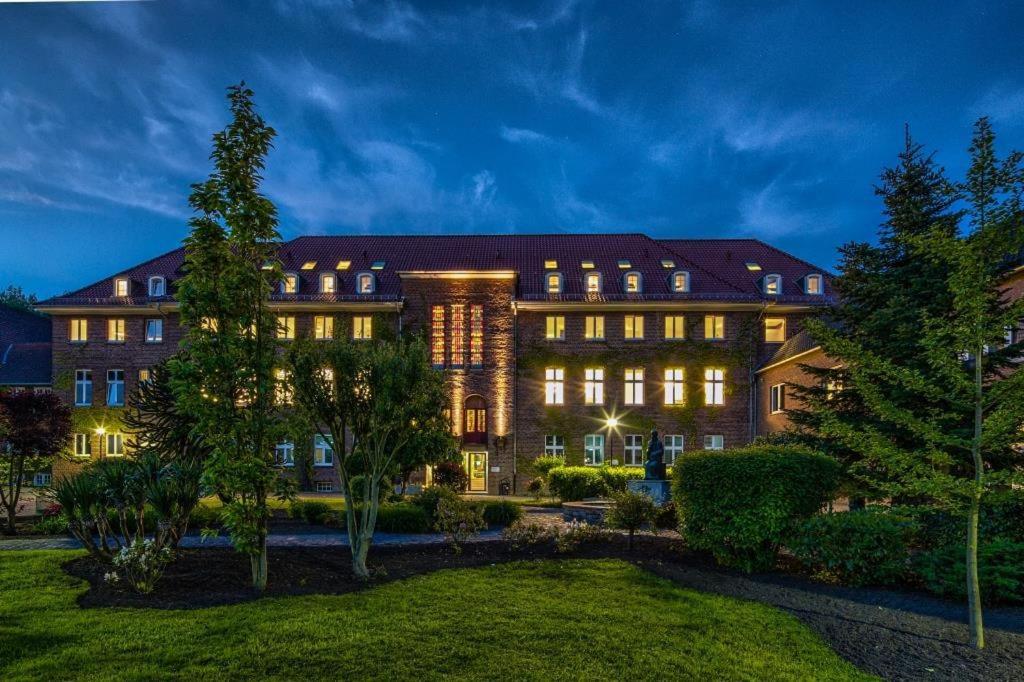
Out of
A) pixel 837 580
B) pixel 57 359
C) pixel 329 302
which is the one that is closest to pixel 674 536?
pixel 837 580

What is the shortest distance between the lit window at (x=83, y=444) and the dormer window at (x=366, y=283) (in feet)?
52.4

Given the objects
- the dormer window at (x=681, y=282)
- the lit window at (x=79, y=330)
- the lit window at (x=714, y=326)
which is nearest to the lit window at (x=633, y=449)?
the lit window at (x=714, y=326)

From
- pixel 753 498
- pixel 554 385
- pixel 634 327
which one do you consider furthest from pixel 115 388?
pixel 753 498

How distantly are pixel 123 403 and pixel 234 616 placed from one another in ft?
89.0

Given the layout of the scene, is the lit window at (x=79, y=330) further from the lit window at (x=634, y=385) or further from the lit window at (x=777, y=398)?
the lit window at (x=777, y=398)

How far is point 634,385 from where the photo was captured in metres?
27.3

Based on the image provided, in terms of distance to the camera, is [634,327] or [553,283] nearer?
[634,327]

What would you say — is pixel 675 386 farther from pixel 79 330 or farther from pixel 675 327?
pixel 79 330

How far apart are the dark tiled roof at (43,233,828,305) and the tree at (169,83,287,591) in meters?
20.0

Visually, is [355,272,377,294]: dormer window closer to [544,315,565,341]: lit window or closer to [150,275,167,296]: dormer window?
[544,315,565,341]: lit window

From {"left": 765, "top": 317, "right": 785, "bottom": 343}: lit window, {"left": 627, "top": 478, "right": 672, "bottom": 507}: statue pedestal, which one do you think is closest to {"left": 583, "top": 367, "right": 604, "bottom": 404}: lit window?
{"left": 765, "top": 317, "right": 785, "bottom": 343}: lit window

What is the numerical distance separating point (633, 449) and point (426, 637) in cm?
2227

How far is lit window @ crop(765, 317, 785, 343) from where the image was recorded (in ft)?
89.5

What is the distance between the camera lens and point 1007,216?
6.34m
